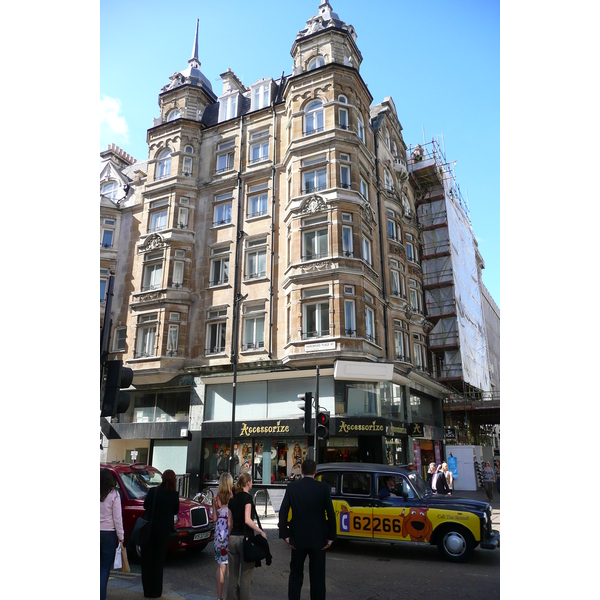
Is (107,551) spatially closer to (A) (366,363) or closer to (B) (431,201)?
(A) (366,363)

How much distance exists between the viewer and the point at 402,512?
997cm

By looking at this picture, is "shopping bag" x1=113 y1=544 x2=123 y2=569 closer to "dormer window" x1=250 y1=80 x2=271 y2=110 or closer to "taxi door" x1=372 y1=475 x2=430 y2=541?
"taxi door" x1=372 y1=475 x2=430 y2=541

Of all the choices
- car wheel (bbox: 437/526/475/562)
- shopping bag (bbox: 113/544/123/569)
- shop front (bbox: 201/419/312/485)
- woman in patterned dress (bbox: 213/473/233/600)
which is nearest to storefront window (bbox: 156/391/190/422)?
shop front (bbox: 201/419/312/485)

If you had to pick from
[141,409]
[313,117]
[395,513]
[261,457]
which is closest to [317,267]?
[313,117]

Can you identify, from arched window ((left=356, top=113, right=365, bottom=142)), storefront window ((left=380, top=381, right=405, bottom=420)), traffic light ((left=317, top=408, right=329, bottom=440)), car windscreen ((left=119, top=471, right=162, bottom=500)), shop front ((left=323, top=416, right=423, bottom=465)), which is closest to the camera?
car windscreen ((left=119, top=471, right=162, bottom=500))

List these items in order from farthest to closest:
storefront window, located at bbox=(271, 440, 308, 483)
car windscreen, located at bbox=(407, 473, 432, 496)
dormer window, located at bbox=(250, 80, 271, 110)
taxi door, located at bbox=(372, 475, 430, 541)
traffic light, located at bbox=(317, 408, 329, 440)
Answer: dormer window, located at bbox=(250, 80, 271, 110), storefront window, located at bbox=(271, 440, 308, 483), traffic light, located at bbox=(317, 408, 329, 440), car windscreen, located at bbox=(407, 473, 432, 496), taxi door, located at bbox=(372, 475, 430, 541)

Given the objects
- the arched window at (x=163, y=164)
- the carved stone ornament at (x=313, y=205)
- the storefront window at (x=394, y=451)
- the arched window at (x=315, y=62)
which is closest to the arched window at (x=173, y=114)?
the arched window at (x=163, y=164)

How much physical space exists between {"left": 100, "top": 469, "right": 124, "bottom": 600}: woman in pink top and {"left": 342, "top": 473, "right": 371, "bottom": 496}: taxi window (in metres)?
5.84

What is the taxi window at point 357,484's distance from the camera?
10.5 meters

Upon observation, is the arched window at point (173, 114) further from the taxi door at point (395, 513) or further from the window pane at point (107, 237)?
the taxi door at point (395, 513)

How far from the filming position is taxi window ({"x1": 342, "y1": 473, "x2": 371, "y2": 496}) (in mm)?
10547

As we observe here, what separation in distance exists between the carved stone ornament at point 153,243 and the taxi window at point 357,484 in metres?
20.1
